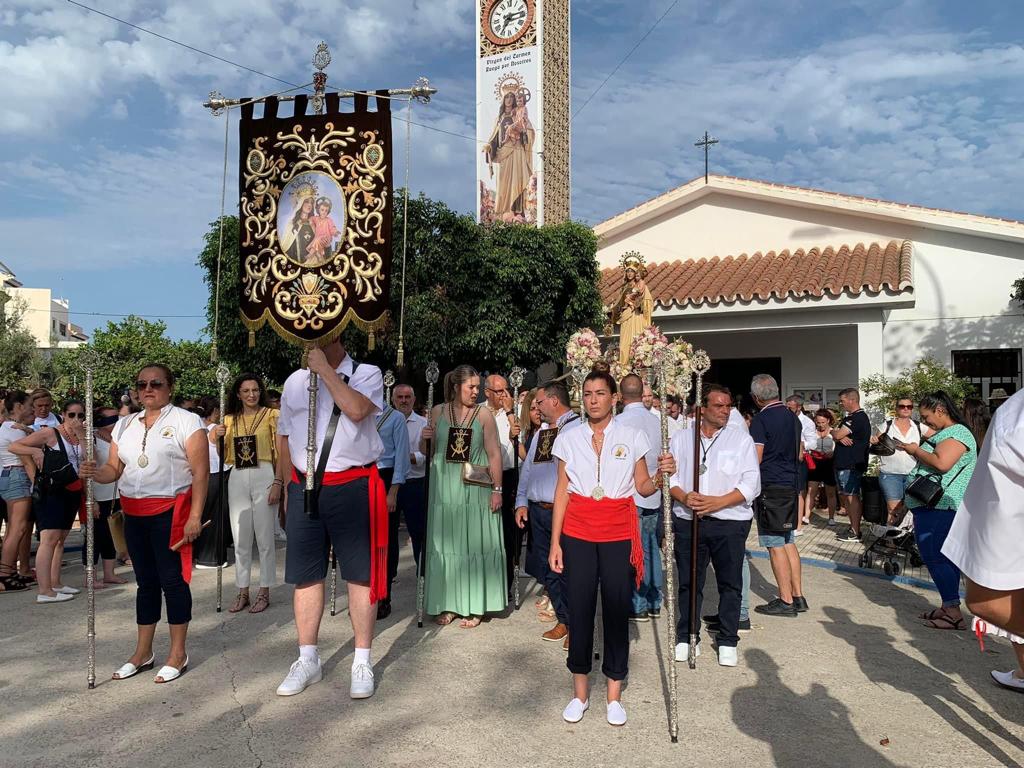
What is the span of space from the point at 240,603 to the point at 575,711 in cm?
359

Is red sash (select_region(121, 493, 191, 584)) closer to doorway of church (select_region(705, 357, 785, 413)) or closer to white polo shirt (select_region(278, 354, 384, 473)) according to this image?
white polo shirt (select_region(278, 354, 384, 473))

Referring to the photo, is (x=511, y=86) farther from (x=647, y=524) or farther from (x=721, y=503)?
(x=721, y=503)

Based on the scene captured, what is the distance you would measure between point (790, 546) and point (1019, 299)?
11.0 metres

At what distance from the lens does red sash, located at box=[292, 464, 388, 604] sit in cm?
468

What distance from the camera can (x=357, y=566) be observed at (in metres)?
4.69

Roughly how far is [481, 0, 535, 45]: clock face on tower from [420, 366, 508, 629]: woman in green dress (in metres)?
22.0

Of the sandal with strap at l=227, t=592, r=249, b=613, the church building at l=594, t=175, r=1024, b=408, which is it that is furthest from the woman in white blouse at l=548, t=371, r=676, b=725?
the church building at l=594, t=175, r=1024, b=408

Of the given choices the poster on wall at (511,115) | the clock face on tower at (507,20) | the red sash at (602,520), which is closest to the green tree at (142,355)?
the poster on wall at (511,115)

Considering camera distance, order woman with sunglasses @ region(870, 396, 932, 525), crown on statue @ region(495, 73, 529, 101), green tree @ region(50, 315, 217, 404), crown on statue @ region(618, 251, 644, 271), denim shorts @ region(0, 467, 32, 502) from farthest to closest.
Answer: green tree @ region(50, 315, 217, 404) < crown on statue @ region(495, 73, 529, 101) < crown on statue @ region(618, 251, 644, 271) < woman with sunglasses @ region(870, 396, 932, 525) < denim shorts @ region(0, 467, 32, 502)

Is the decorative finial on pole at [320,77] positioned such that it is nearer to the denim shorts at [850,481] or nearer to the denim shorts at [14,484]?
the denim shorts at [14,484]

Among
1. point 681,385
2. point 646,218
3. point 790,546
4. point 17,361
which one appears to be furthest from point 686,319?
point 17,361

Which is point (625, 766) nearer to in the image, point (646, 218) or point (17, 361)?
point (646, 218)

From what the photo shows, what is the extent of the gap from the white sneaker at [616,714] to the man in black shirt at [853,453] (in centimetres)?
782

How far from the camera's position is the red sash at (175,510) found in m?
4.79
